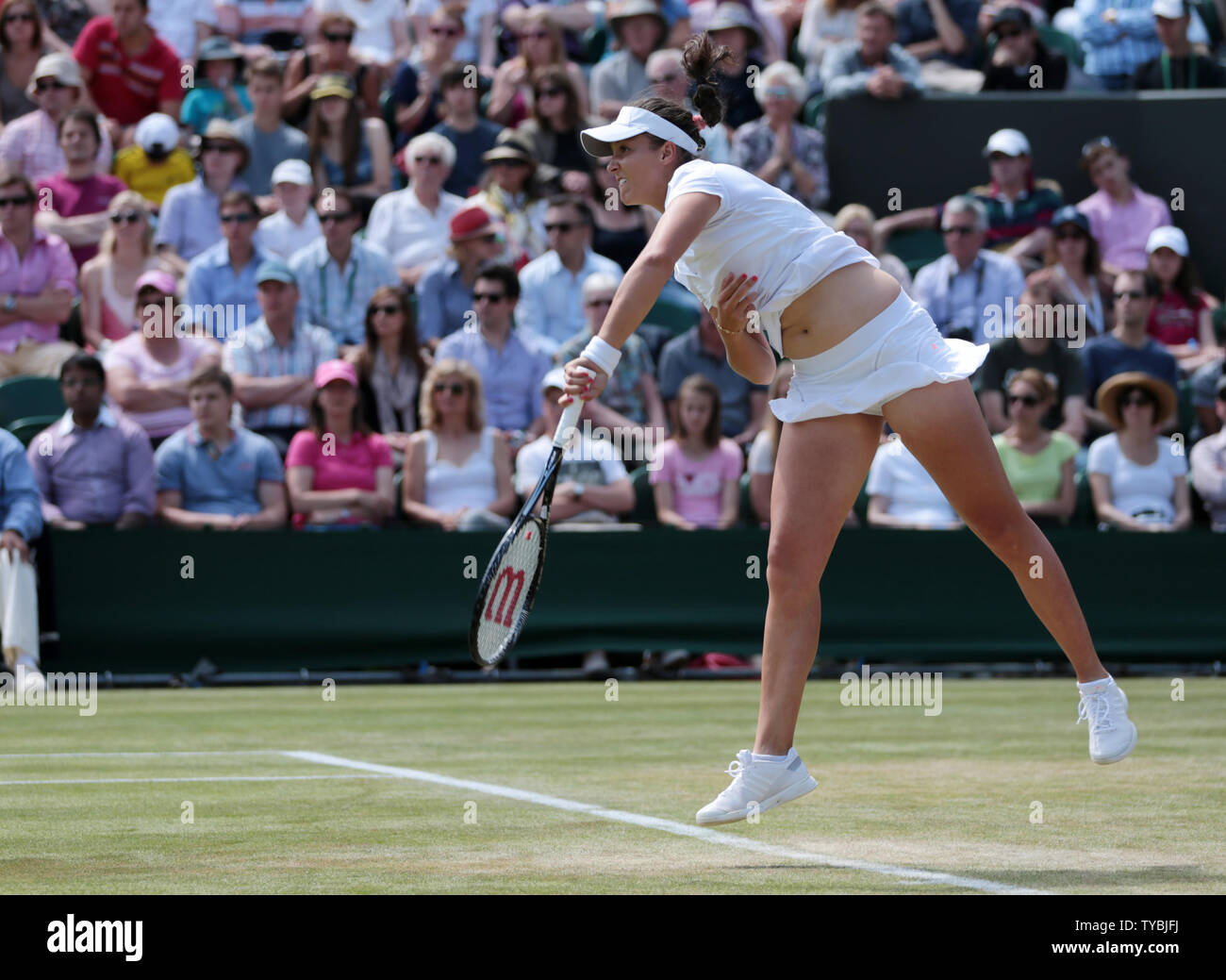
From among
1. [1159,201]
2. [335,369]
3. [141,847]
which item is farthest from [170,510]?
[1159,201]

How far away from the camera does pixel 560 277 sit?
1369cm

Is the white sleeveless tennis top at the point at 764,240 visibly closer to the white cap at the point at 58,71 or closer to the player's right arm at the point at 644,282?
the player's right arm at the point at 644,282

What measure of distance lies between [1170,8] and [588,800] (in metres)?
12.0

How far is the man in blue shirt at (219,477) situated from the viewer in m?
12.0

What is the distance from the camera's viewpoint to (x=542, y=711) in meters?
10.1

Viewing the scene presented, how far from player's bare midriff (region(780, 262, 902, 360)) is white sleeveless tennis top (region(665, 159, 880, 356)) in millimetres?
33

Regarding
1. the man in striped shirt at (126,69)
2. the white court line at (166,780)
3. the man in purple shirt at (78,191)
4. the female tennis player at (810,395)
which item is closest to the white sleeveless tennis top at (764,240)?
the female tennis player at (810,395)

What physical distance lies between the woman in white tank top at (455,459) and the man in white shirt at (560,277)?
61.4 inches

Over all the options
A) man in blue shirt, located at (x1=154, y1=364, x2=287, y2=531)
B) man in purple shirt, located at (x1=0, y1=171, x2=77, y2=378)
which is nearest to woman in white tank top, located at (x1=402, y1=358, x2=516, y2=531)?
man in blue shirt, located at (x1=154, y1=364, x2=287, y2=531)

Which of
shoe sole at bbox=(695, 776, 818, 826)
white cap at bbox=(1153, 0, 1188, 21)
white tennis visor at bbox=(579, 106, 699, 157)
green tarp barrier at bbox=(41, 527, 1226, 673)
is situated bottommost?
green tarp barrier at bbox=(41, 527, 1226, 673)

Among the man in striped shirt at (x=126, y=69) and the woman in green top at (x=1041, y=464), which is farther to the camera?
the man in striped shirt at (x=126, y=69)

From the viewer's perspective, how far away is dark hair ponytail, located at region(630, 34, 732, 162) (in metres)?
5.64

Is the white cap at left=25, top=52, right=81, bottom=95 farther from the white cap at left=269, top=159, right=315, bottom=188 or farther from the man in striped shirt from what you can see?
the white cap at left=269, top=159, right=315, bottom=188

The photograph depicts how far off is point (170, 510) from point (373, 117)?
15.2ft
